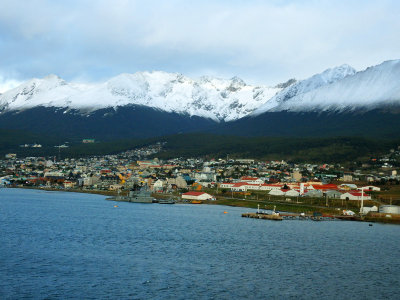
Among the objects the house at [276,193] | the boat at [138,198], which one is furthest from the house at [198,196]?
the house at [276,193]

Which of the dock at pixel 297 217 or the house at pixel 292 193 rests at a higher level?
the house at pixel 292 193

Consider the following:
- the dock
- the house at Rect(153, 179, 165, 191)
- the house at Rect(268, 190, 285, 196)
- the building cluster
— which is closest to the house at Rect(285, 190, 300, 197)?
the building cluster

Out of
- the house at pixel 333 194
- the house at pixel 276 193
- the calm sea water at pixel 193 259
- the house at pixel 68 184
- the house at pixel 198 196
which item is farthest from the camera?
the house at pixel 68 184

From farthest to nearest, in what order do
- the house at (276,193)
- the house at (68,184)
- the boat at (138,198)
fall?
the house at (68,184)
the boat at (138,198)
the house at (276,193)

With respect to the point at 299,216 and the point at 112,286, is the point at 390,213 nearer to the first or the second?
the point at 299,216

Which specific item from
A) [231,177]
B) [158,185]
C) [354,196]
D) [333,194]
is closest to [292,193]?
Result: [333,194]

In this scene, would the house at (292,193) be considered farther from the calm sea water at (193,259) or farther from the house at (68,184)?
the house at (68,184)

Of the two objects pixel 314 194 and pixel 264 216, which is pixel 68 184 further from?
pixel 264 216

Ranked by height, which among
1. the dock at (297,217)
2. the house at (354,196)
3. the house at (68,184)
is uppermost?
the house at (68,184)
